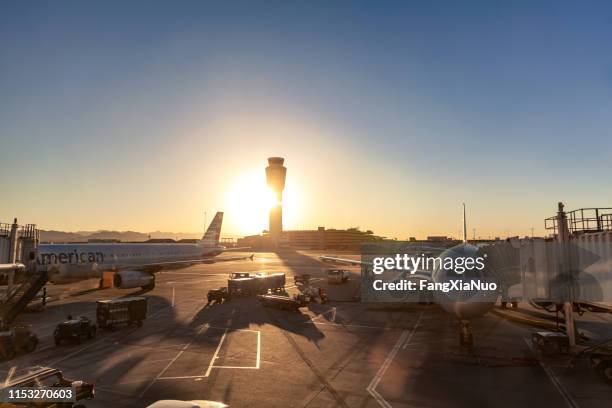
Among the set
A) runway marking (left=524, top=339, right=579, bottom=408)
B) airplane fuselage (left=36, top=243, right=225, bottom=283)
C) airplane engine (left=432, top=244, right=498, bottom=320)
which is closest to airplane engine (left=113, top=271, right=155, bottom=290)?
airplane fuselage (left=36, top=243, right=225, bottom=283)

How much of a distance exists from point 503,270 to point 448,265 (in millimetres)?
4950

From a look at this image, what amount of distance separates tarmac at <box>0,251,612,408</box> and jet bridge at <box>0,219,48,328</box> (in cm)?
218

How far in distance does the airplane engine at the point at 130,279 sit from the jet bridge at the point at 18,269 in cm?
848

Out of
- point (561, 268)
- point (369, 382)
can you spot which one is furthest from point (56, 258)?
point (561, 268)

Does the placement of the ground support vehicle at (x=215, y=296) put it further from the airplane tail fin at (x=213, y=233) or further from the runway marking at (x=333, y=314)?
the airplane tail fin at (x=213, y=233)

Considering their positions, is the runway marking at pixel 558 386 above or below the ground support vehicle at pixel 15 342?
below

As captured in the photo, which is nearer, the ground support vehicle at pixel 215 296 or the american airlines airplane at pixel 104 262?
the ground support vehicle at pixel 215 296

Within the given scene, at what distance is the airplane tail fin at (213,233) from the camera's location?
251ft

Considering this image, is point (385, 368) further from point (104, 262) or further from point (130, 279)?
point (104, 262)

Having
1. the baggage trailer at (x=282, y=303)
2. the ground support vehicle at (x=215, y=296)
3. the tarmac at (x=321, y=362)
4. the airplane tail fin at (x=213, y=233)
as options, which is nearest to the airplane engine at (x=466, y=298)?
the tarmac at (x=321, y=362)

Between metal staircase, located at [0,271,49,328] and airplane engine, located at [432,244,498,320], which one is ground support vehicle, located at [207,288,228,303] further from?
airplane engine, located at [432,244,498,320]

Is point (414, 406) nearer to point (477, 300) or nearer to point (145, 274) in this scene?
point (477, 300)

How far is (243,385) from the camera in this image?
1728 centimetres

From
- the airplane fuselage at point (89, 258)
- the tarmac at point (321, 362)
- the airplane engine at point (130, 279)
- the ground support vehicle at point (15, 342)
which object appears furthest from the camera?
the airplane engine at point (130, 279)
